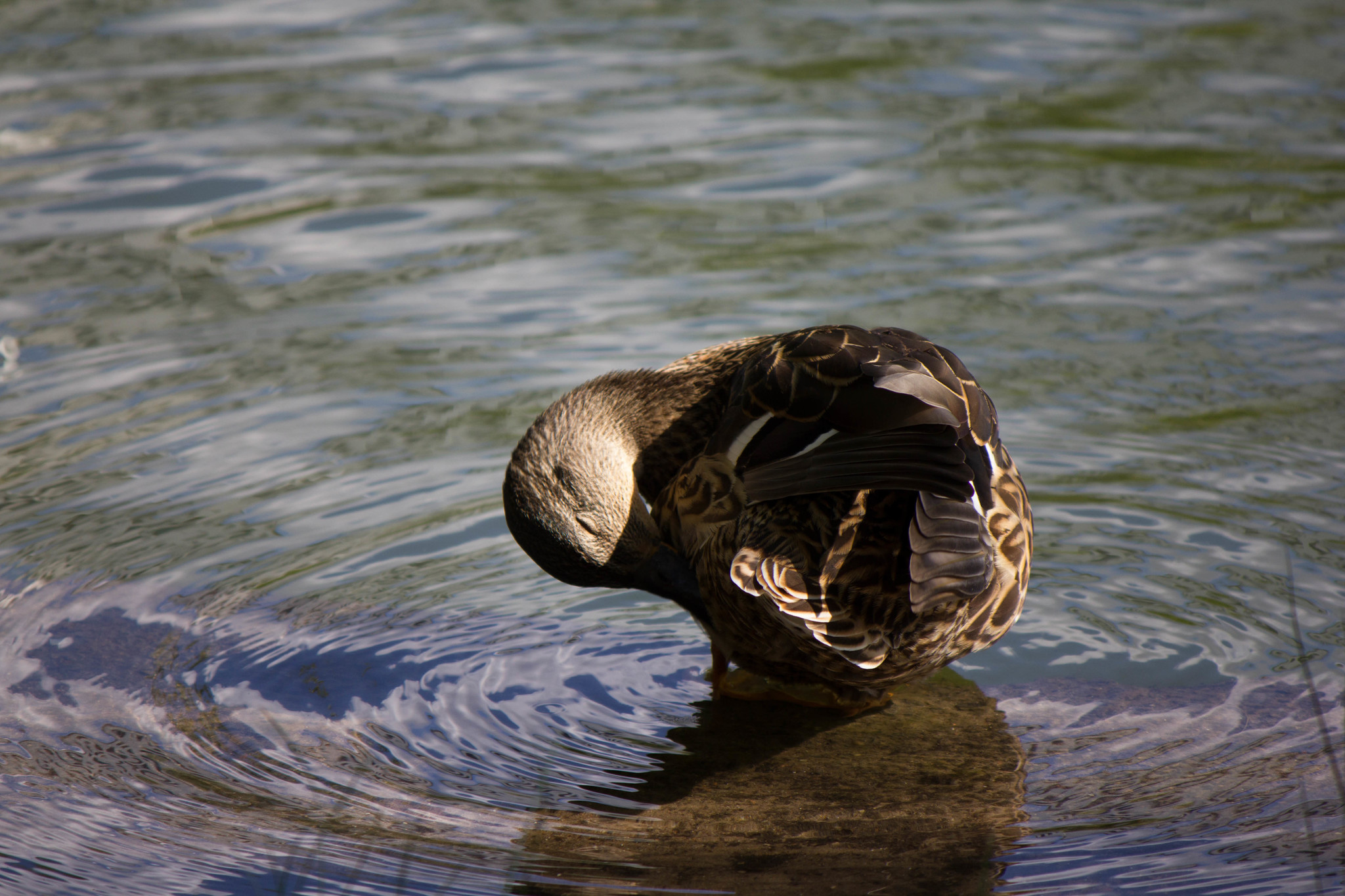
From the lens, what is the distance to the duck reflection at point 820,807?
3.54 meters

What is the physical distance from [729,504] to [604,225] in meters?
4.17

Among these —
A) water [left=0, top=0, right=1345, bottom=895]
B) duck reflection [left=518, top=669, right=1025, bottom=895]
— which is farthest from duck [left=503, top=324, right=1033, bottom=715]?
water [left=0, top=0, right=1345, bottom=895]

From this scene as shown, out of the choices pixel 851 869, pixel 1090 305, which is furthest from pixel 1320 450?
pixel 851 869

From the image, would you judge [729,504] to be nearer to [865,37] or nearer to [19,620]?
[19,620]

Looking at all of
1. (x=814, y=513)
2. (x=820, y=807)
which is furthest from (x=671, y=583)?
(x=820, y=807)

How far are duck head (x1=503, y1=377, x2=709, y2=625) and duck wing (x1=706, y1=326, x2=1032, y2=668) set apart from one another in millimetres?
353

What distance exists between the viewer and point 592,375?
6.48 meters

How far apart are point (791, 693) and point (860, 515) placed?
39.1 inches

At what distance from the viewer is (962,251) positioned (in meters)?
7.69

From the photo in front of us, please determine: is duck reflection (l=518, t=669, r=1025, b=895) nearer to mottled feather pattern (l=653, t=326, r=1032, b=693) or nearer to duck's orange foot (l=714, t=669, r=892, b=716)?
duck's orange foot (l=714, t=669, r=892, b=716)

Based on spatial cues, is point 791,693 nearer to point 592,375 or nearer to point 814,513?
point 814,513

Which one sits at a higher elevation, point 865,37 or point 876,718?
point 865,37

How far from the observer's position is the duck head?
4113 millimetres

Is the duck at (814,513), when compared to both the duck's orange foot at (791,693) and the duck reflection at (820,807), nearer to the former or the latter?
the duck's orange foot at (791,693)
